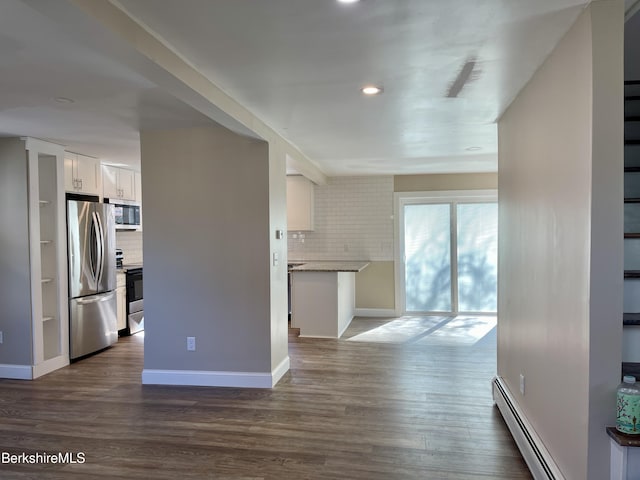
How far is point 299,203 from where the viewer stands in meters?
6.88

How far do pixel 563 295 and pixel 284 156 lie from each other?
9.72 ft

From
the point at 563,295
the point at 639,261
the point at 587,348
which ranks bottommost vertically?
the point at 587,348

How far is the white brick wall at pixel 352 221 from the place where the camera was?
7023mm

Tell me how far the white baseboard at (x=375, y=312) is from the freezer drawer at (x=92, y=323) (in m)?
3.67

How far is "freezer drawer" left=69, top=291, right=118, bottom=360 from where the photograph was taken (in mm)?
4664

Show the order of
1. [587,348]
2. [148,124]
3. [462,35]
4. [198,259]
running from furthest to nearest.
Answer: [198,259]
[148,124]
[462,35]
[587,348]

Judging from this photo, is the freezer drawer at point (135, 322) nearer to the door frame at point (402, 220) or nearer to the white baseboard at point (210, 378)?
the white baseboard at point (210, 378)

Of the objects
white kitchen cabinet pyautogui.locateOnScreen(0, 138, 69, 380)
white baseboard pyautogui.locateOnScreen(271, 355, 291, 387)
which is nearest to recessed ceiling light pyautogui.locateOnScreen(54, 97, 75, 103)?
white kitchen cabinet pyautogui.locateOnScreen(0, 138, 69, 380)

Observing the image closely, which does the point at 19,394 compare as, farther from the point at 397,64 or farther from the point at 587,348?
the point at 587,348

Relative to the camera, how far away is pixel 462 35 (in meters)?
2.02

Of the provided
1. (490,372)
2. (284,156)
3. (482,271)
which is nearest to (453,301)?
(482,271)

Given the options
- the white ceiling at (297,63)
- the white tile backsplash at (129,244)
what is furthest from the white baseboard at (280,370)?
the white tile backsplash at (129,244)

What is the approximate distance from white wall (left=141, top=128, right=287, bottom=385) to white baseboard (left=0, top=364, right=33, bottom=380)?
124cm

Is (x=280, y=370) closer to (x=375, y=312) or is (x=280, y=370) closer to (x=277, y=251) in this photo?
(x=277, y=251)
